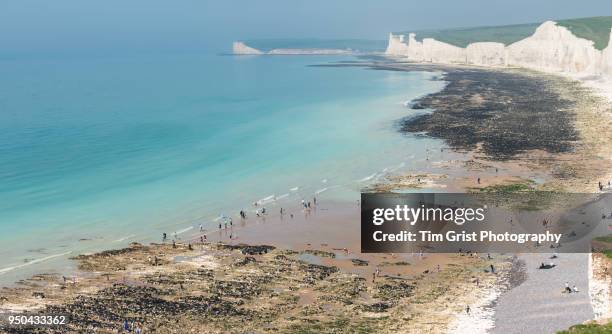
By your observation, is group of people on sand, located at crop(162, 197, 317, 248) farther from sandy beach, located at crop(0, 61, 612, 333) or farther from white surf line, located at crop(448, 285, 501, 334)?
white surf line, located at crop(448, 285, 501, 334)

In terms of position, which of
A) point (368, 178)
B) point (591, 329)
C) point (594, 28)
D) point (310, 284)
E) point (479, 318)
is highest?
point (594, 28)

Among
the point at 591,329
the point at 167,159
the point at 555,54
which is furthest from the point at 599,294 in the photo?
the point at 555,54

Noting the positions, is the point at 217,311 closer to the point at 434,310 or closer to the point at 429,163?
the point at 434,310

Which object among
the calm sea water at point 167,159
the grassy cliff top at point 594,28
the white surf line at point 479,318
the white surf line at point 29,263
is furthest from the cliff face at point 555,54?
the white surf line at point 29,263

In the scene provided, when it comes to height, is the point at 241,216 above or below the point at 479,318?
above

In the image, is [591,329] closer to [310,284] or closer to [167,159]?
[310,284]

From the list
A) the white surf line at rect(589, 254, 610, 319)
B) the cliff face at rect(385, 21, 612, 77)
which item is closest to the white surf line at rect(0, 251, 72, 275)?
the white surf line at rect(589, 254, 610, 319)

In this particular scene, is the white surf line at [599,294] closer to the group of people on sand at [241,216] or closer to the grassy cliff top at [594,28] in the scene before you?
the group of people on sand at [241,216]

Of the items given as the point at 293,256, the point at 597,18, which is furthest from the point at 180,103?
the point at 597,18

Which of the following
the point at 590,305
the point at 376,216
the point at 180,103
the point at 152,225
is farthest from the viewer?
the point at 180,103
